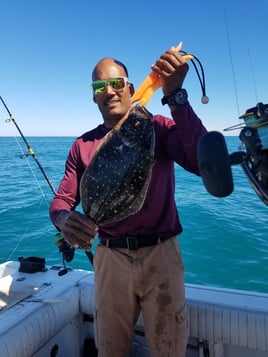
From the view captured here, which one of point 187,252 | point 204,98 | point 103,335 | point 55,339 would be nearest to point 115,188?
point 204,98

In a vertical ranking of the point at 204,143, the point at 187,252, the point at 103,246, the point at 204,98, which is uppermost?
the point at 204,98

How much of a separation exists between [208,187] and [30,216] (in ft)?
37.8

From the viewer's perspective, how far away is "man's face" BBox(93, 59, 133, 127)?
2.28m

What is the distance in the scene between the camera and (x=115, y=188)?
1.85 metres

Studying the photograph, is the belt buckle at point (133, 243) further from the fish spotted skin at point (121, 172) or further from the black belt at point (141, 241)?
A: the fish spotted skin at point (121, 172)

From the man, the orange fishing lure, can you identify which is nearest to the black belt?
the man

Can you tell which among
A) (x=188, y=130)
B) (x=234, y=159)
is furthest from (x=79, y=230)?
(x=234, y=159)

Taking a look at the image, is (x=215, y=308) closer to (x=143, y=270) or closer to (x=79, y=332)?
(x=143, y=270)

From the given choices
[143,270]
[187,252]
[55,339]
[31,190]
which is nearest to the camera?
[143,270]

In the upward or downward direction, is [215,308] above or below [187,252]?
above

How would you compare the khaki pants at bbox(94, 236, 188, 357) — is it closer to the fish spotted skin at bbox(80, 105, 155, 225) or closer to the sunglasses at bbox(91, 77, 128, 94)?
the fish spotted skin at bbox(80, 105, 155, 225)

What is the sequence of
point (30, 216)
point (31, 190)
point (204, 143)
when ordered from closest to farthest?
point (204, 143), point (30, 216), point (31, 190)

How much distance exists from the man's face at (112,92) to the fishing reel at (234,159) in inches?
45.4

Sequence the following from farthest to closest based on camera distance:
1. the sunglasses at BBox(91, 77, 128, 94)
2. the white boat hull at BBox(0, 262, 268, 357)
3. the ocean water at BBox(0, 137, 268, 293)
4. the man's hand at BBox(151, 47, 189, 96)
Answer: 1. the ocean water at BBox(0, 137, 268, 293)
2. the white boat hull at BBox(0, 262, 268, 357)
3. the sunglasses at BBox(91, 77, 128, 94)
4. the man's hand at BBox(151, 47, 189, 96)
